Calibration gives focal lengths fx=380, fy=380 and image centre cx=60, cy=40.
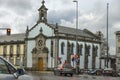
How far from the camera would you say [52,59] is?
3376 inches

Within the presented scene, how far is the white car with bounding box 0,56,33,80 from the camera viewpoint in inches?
300

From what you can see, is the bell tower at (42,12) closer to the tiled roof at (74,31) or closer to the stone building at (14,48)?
the tiled roof at (74,31)

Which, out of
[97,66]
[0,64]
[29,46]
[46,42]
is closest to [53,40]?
[46,42]

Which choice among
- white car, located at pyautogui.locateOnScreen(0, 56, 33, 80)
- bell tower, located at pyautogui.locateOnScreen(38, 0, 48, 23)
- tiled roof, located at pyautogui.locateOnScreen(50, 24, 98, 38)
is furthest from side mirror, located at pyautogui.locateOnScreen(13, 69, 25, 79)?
bell tower, located at pyautogui.locateOnScreen(38, 0, 48, 23)

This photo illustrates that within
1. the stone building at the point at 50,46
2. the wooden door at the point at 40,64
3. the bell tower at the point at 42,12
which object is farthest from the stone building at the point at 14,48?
the bell tower at the point at 42,12

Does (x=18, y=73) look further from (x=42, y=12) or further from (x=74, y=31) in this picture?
(x=74, y=31)

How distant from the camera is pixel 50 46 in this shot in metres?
86.6

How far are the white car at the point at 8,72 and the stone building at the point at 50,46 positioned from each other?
7218cm

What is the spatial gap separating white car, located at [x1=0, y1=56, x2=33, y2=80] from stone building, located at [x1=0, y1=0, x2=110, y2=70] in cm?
7218

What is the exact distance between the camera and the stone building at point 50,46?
85938 mm

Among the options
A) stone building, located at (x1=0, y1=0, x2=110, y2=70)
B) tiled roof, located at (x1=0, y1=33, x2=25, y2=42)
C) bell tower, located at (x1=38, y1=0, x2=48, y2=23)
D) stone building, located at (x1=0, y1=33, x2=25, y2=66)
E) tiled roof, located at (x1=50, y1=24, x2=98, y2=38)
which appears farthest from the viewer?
tiled roof, located at (x1=0, y1=33, x2=25, y2=42)

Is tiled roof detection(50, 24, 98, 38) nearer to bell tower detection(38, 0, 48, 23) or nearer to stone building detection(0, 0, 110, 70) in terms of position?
stone building detection(0, 0, 110, 70)

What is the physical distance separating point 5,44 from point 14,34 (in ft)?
21.4

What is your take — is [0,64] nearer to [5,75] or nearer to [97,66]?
[5,75]
